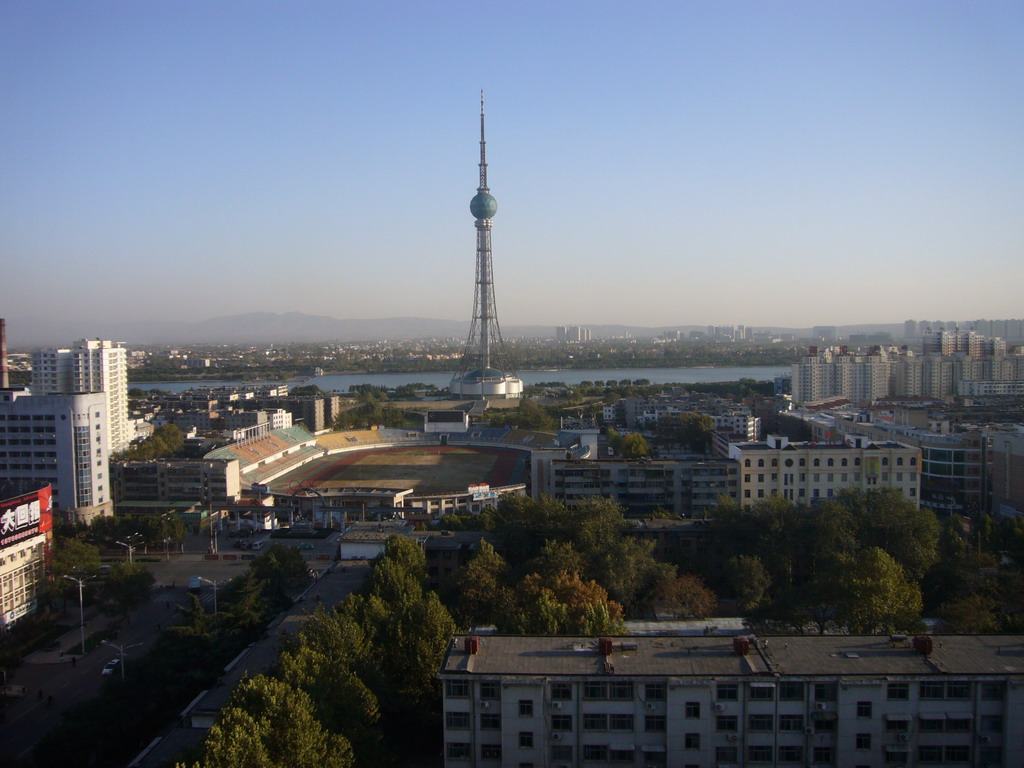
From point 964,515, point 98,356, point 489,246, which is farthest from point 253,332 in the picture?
point 964,515

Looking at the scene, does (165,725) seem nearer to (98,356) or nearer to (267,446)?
(267,446)

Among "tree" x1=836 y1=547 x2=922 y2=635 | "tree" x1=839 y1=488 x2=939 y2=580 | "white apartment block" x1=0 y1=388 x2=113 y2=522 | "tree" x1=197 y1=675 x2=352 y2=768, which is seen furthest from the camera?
"white apartment block" x1=0 y1=388 x2=113 y2=522

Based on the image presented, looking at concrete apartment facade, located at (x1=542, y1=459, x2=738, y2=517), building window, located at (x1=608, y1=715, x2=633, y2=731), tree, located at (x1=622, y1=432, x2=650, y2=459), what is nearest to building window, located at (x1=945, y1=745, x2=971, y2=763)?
building window, located at (x1=608, y1=715, x2=633, y2=731)

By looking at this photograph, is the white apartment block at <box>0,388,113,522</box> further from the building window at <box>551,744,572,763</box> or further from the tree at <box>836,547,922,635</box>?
the tree at <box>836,547,922,635</box>

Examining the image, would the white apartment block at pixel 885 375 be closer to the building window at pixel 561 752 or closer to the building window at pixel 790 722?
the building window at pixel 790 722

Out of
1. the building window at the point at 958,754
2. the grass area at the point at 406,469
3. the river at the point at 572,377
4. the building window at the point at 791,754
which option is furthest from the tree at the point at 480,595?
the river at the point at 572,377

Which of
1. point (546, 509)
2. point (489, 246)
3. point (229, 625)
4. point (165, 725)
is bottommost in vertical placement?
point (165, 725)
